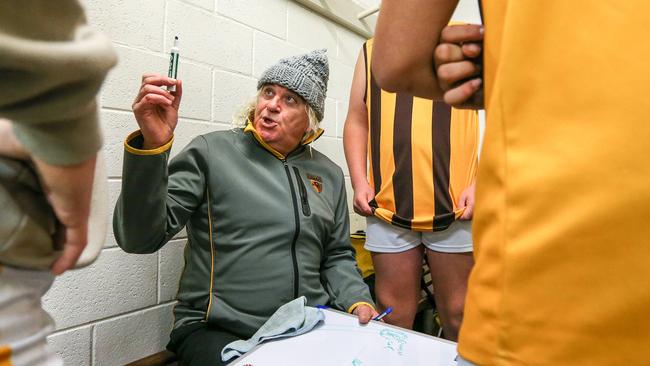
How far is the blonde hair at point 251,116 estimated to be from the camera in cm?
129

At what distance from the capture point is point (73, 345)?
1.02 m

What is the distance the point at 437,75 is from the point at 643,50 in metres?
0.19

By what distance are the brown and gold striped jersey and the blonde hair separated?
19 cm

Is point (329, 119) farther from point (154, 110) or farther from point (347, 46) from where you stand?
point (154, 110)

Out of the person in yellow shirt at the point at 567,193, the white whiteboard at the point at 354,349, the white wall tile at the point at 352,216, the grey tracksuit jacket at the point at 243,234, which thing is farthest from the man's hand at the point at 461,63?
the white wall tile at the point at 352,216

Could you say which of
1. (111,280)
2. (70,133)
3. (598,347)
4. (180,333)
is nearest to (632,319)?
(598,347)

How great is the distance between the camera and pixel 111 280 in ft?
3.58

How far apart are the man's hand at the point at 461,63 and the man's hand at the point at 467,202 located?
0.79 meters

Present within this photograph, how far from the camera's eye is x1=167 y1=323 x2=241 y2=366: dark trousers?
0.91 m

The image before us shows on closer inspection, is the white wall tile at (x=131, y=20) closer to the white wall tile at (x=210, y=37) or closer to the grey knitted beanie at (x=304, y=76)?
the white wall tile at (x=210, y=37)

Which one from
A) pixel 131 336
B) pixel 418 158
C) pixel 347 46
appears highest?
pixel 347 46

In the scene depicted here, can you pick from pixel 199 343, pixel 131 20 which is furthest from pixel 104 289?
pixel 131 20

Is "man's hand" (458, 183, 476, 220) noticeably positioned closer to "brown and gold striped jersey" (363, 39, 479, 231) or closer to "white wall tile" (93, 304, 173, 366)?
"brown and gold striped jersey" (363, 39, 479, 231)

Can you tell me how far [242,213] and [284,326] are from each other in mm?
339
